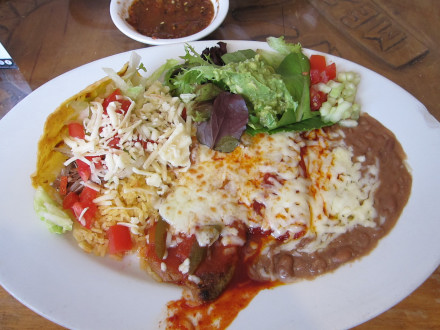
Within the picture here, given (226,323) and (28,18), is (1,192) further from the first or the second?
(28,18)

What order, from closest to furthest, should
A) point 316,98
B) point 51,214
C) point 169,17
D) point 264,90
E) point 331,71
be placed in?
point 51,214 < point 264,90 < point 316,98 < point 331,71 < point 169,17

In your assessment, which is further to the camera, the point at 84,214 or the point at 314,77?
the point at 314,77

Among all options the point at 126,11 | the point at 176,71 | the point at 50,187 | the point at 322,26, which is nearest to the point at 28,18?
the point at 126,11

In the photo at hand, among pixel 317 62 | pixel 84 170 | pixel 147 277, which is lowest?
pixel 147 277

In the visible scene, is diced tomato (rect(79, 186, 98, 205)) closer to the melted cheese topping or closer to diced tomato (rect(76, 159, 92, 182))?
diced tomato (rect(76, 159, 92, 182))

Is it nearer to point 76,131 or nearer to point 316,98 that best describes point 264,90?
point 316,98

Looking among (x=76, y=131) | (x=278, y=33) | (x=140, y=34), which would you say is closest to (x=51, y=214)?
(x=76, y=131)

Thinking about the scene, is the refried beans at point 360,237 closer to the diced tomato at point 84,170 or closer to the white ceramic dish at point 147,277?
the white ceramic dish at point 147,277

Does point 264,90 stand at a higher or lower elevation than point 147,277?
higher
